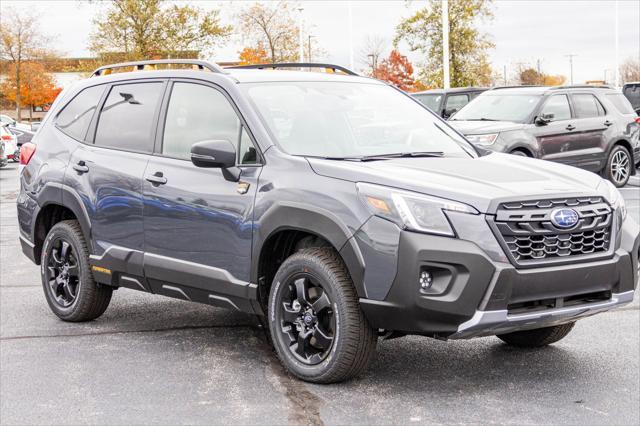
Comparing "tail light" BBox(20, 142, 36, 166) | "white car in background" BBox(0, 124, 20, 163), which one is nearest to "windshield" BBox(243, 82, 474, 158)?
"tail light" BBox(20, 142, 36, 166)

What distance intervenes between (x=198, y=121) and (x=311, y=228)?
137cm

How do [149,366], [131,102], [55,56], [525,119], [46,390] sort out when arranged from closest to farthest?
[46,390]
[149,366]
[131,102]
[525,119]
[55,56]

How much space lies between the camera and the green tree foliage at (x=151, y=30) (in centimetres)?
5278

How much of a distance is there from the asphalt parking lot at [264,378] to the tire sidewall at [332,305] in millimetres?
109

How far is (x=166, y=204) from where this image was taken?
5.88 meters

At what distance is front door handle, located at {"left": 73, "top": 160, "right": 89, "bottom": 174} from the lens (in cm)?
663

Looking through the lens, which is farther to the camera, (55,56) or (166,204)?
(55,56)

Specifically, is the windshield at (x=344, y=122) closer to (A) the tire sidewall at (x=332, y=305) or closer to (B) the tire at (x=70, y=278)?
(A) the tire sidewall at (x=332, y=305)

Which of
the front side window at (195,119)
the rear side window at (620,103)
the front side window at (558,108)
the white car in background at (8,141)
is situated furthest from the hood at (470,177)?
the white car in background at (8,141)

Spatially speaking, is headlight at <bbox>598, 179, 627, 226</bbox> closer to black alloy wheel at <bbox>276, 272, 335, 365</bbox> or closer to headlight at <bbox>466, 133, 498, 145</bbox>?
black alloy wheel at <bbox>276, 272, 335, 365</bbox>

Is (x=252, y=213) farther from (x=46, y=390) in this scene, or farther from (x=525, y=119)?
(x=525, y=119)

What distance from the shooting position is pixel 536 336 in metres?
5.93

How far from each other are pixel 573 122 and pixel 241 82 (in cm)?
1125

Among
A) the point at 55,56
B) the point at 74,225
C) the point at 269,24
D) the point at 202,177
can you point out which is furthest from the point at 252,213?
the point at 55,56
